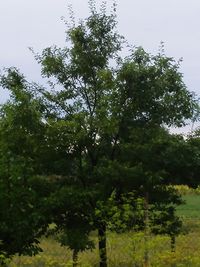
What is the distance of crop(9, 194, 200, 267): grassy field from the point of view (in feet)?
35.1

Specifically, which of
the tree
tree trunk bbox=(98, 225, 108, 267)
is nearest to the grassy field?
tree trunk bbox=(98, 225, 108, 267)

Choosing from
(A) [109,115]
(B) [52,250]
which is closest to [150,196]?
(A) [109,115]

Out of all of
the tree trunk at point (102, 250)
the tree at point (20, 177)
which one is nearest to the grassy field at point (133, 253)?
the tree trunk at point (102, 250)

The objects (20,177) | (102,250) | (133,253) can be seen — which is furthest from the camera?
(102,250)

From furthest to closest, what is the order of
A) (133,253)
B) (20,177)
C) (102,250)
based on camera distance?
(102,250) < (20,177) < (133,253)

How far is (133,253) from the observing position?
10758 mm

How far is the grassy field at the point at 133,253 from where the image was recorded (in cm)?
1069

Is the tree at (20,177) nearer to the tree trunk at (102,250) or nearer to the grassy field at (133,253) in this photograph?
the grassy field at (133,253)

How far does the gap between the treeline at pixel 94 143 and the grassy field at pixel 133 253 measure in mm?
740

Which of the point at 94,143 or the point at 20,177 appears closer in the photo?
the point at 20,177

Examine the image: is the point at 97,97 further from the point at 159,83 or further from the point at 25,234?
the point at 25,234

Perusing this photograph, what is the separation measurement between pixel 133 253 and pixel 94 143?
4.09 m

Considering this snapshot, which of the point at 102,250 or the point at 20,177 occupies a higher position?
the point at 20,177

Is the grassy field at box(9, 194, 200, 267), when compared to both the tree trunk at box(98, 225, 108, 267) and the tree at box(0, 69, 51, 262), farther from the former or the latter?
the tree at box(0, 69, 51, 262)
